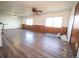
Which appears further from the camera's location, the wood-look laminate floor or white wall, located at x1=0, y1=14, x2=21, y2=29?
white wall, located at x1=0, y1=14, x2=21, y2=29

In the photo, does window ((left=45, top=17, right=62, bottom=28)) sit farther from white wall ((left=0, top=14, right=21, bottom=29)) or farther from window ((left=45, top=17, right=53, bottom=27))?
white wall ((left=0, top=14, right=21, bottom=29))

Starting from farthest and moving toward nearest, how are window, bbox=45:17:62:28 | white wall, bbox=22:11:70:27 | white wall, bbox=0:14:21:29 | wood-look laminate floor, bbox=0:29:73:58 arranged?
white wall, bbox=22:11:70:27 < window, bbox=45:17:62:28 < white wall, bbox=0:14:21:29 < wood-look laminate floor, bbox=0:29:73:58

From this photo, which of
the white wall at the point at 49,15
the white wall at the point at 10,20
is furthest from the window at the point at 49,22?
the white wall at the point at 10,20

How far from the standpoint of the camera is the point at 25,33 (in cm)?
580

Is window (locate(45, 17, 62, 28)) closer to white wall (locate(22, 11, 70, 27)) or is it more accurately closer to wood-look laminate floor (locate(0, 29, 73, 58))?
white wall (locate(22, 11, 70, 27))

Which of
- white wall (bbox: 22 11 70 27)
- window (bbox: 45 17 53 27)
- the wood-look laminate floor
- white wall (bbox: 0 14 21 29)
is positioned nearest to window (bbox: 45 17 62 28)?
window (bbox: 45 17 53 27)

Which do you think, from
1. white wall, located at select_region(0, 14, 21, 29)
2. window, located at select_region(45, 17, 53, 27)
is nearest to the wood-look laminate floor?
window, located at select_region(45, 17, 53, 27)

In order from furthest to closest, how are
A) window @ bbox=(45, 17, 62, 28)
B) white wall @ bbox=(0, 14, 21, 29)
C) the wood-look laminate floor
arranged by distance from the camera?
window @ bbox=(45, 17, 62, 28)
white wall @ bbox=(0, 14, 21, 29)
the wood-look laminate floor

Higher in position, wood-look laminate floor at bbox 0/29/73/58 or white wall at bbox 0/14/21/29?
white wall at bbox 0/14/21/29

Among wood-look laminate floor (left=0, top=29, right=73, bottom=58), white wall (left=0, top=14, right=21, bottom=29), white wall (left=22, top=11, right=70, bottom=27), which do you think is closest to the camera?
wood-look laminate floor (left=0, top=29, right=73, bottom=58)

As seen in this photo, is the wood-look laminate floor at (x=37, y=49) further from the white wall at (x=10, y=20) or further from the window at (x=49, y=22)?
the white wall at (x=10, y=20)

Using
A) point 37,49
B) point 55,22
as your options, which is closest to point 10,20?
point 37,49

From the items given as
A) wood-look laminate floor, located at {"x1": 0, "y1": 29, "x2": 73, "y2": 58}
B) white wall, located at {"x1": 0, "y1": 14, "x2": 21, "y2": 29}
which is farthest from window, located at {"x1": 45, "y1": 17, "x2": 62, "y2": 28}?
white wall, located at {"x1": 0, "y1": 14, "x2": 21, "y2": 29}

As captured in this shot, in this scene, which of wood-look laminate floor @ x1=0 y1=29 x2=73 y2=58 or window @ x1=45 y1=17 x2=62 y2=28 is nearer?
wood-look laminate floor @ x1=0 y1=29 x2=73 y2=58
